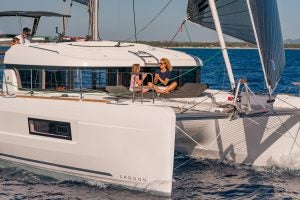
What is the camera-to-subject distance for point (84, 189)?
11.1 meters

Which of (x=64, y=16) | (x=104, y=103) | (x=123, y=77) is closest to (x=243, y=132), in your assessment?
(x=123, y=77)

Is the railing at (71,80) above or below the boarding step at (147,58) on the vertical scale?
below

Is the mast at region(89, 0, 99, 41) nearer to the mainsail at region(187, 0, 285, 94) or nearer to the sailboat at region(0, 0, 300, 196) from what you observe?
the sailboat at region(0, 0, 300, 196)

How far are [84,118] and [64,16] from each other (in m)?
6.70

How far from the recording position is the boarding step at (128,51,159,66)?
1291 cm

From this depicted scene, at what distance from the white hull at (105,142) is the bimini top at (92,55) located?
4.13 feet

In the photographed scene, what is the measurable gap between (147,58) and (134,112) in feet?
9.86

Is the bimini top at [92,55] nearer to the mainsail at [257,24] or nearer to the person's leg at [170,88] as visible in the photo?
the person's leg at [170,88]

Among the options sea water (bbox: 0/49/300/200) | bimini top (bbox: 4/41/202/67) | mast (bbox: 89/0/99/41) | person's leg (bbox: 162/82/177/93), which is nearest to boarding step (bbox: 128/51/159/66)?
bimini top (bbox: 4/41/202/67)

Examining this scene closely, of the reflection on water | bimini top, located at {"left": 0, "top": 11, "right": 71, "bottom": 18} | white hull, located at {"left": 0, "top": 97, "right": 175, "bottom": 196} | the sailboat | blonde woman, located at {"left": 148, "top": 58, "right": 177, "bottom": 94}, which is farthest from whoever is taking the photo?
bimini top, located at {"left": 0, "top": 11, "right": 71, "bottom": 18}

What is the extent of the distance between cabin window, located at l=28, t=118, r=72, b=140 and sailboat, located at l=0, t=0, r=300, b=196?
0.02 metres

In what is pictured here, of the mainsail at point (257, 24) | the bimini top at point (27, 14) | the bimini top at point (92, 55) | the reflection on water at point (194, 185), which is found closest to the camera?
the reflection on water at point (194, 185)

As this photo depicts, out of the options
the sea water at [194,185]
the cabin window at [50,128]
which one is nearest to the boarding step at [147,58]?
the sea water at [194,185]

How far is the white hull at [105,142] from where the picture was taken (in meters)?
10.2
